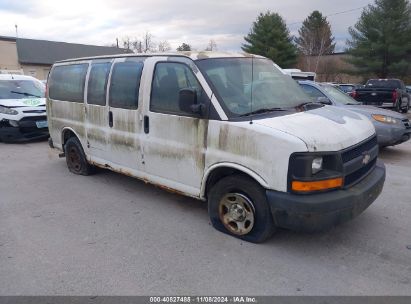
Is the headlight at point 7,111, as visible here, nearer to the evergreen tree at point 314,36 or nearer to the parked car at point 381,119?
the parked car at point 381,119

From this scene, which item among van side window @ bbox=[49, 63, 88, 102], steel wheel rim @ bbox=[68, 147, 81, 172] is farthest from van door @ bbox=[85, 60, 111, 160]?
steel wheel rim @ bbox=[68, 147, 81, 172]

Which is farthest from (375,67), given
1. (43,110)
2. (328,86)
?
(43,110)

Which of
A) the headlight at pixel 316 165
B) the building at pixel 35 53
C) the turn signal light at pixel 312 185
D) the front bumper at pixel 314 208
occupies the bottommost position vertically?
the front bumper at pixel 314 208

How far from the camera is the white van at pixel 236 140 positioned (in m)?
3.46

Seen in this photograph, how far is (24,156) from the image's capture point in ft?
27.7

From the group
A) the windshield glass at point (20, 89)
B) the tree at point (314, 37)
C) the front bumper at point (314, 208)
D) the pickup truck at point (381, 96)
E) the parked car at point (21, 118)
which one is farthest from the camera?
the tree at point (314, 37)

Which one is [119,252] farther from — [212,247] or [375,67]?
[375,67]

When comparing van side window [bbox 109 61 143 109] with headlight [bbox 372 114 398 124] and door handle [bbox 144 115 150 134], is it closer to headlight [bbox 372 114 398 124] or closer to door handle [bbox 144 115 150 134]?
door handle [bbox 144 115 150 134]

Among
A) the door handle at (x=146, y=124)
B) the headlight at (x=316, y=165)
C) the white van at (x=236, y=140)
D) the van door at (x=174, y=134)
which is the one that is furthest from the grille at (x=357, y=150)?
the door handle at (x=146, y=124)

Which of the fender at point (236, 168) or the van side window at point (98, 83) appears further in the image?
the van side window at point (98, 83)

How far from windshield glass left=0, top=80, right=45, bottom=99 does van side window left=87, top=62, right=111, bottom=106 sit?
19.5 ft

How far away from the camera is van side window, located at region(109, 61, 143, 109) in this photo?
16.0 feet

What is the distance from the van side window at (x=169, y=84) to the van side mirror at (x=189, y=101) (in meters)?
0.19

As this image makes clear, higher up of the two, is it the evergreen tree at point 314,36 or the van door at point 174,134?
the evergreen tree at point 314,36
